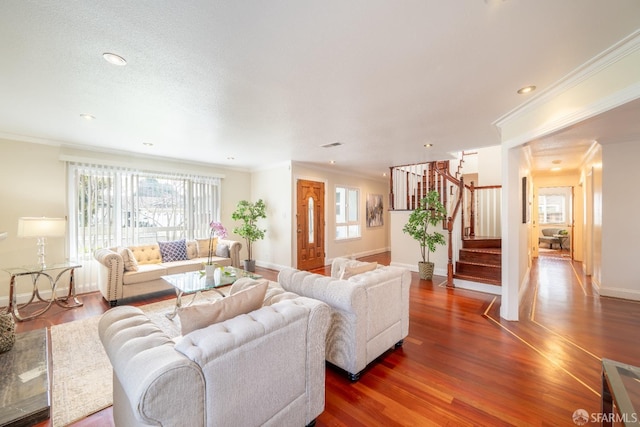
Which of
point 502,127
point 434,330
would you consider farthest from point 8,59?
point 502,127

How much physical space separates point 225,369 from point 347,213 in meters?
6.36

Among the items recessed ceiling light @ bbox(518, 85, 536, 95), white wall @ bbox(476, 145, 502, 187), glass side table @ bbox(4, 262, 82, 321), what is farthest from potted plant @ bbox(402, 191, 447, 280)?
glass side table @ bbox(4, 262, 82, 321)

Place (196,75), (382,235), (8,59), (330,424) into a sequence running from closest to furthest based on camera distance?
(330,424), (8,59), (196,75), (382,235)

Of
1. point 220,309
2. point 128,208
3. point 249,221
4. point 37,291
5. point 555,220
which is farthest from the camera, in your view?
point 555,220

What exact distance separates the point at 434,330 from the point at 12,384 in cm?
347

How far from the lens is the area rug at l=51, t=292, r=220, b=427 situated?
1.80 m

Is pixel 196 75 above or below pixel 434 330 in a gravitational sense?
above

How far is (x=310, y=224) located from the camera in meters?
6.27

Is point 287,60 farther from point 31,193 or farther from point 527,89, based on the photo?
point 31,193

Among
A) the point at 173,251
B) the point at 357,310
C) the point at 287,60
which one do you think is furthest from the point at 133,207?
the point at 357,310

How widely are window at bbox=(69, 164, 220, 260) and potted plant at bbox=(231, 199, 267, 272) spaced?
57cm

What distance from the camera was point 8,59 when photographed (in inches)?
76.2

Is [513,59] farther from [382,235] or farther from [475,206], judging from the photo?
[382,235]

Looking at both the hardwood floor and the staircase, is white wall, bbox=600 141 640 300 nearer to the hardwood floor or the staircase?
the hardwood floor
